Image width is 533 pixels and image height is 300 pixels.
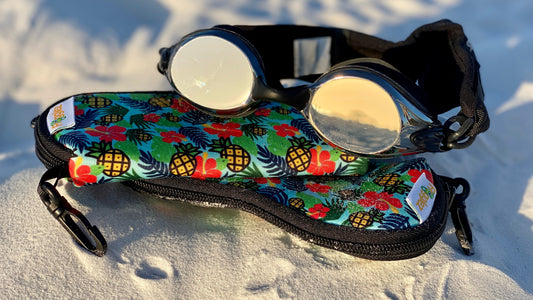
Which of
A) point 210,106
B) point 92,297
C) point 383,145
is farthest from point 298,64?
point 92,297

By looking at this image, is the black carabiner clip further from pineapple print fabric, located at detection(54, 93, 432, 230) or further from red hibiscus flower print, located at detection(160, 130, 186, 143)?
red hibiscus flower print, located at detection(160, 130, 186, 143)

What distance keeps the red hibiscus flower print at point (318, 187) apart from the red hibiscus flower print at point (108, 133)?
36 centimetres

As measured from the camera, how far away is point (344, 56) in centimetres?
131

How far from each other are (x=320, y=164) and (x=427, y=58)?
41 cm

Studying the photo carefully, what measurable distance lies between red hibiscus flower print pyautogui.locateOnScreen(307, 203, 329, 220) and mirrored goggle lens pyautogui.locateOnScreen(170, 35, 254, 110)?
25 cm

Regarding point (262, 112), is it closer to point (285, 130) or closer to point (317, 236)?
point (285, 130)

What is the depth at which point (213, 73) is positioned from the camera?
97cm

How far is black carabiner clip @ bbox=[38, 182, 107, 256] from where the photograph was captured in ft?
2.82

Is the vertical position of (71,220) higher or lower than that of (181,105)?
lower

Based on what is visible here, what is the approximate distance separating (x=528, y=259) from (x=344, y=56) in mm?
637

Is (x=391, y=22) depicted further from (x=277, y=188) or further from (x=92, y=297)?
(x=92, y=297)

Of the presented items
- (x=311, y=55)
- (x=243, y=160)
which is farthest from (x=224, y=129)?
(x=311, y=55)

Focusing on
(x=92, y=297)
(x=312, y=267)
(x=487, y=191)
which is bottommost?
(x=92, y=297)

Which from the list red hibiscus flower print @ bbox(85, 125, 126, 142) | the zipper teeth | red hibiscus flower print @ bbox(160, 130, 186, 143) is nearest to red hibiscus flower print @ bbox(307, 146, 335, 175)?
the zipper teeth
